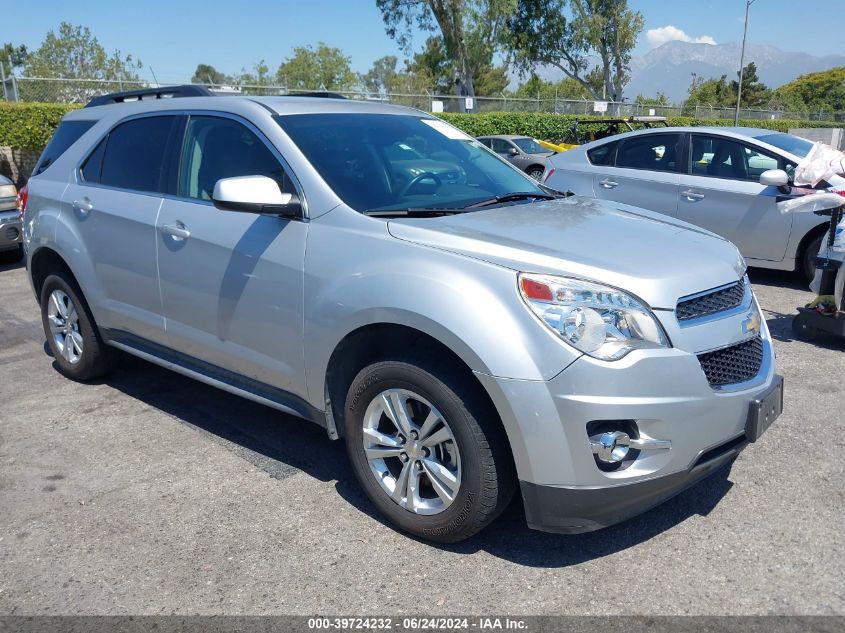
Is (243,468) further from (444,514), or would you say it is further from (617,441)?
(617,441)

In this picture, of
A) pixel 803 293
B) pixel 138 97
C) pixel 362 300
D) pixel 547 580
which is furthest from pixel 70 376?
pixel 803 293

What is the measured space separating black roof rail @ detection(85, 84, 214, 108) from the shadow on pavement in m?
1.89

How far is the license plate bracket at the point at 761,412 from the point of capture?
298 cm

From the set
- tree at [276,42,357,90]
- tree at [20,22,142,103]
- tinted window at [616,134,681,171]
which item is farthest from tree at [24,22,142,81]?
tinted window at [616,134,681,171]

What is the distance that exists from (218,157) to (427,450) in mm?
2053

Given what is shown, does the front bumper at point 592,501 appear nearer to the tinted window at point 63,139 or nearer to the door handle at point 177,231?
the door handle at point 177,231

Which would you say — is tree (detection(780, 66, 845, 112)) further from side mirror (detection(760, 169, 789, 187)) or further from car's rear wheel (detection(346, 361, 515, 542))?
car's rear wheel (detection(346, 361, 515, 542))

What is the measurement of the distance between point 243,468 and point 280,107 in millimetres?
1912

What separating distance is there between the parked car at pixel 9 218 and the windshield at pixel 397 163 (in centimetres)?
687

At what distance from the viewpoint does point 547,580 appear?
295 cm

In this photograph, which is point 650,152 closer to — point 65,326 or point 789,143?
point 789,143

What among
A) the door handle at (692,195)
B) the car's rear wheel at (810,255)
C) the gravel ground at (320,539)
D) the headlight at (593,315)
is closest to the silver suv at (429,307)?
the headlight at (593,315)

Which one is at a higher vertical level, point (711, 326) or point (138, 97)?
point (138, 97)

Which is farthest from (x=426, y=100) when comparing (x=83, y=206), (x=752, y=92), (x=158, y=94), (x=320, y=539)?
(x=752, y=92)
